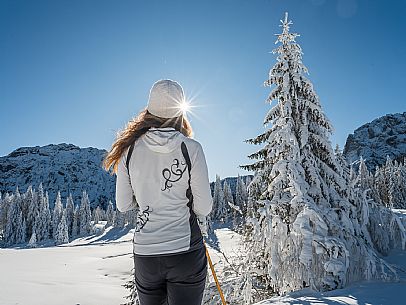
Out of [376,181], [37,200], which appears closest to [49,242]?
[37,200]

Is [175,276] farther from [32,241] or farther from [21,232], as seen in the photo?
[21,232]

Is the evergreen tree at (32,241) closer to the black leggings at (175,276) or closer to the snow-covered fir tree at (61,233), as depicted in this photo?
the snow-covered fir tree at (61,233)

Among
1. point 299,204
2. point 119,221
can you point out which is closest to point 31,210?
point 119,221

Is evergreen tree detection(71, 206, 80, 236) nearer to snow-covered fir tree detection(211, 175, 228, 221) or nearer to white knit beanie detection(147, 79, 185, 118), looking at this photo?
snow-covered fir tree detection(211, 175, 228, 221)

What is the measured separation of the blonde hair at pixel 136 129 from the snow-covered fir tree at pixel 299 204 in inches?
173

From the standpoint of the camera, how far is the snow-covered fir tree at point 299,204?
6.07 meters

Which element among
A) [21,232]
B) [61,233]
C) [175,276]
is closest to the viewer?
[175,276]

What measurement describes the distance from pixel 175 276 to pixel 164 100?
4.56ft

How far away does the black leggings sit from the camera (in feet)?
7.40

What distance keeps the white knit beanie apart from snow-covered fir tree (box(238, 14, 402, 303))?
14.7 feet

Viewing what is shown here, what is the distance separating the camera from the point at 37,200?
73.7 metres

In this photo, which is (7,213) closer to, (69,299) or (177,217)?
(69,299)

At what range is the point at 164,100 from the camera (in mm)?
2521

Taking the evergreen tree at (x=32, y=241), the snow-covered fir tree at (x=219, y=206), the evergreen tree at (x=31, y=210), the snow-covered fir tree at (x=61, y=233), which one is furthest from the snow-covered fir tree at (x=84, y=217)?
the snow-covered fir tree at (x=219, y=206)
